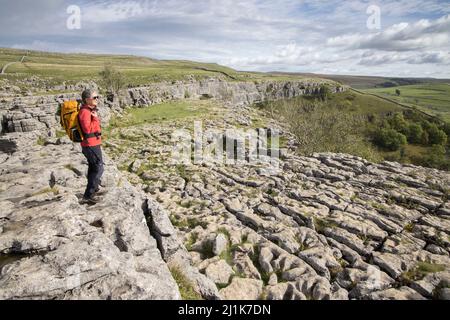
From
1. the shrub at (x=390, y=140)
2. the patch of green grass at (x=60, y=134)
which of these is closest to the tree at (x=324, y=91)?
the shrub at (x=390, y=140)

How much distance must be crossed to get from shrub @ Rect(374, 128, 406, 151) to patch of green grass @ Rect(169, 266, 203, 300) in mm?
104236

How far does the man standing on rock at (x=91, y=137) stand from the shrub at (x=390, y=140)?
10462 centimetres

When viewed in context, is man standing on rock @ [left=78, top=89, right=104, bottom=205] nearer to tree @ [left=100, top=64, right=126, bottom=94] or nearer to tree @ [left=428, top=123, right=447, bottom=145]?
tree @ [left=100, top=64, right=126, bottom=94]

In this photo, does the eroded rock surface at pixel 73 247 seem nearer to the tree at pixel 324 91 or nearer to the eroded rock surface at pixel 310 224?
the eroded rock surface at pixel 310 224

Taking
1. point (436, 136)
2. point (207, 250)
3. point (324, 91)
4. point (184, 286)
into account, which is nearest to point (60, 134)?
point (207, 250)

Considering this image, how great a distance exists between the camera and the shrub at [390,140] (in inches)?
3755

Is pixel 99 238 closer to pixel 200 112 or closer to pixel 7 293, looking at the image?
pixel 7 293

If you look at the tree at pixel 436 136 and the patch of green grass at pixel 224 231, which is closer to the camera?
the patch of green grass at pixel 224 231

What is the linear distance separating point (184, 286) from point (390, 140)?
104673 millimetres

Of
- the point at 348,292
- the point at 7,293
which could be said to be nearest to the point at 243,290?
the point at 348,292

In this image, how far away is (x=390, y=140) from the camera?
95.1 meters

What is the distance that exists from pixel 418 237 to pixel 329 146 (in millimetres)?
29277

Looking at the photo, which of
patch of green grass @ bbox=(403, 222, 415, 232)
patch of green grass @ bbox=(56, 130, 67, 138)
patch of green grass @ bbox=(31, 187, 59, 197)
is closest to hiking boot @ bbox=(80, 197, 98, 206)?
patch of green grass @ bbox=(31, 187, 59, 197)

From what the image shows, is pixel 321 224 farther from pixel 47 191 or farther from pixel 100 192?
pixel 47 191
